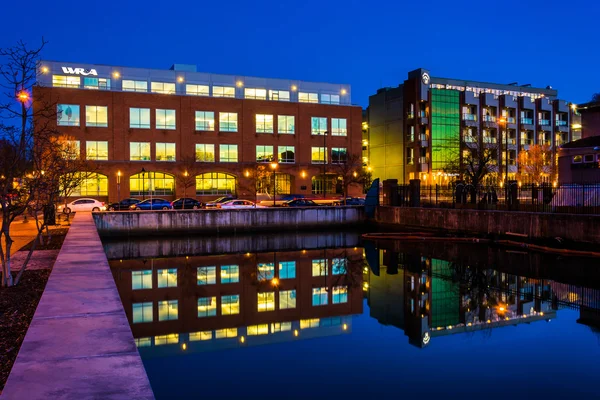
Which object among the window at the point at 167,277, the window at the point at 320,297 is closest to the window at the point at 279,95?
the window at the point at 167,277

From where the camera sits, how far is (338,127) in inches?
3056

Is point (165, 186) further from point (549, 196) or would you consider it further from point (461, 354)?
point (461, 354)

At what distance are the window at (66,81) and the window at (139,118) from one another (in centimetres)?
719

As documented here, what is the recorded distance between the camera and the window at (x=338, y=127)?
77.4 metres

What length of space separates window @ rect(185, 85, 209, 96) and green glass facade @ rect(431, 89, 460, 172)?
33.8 m

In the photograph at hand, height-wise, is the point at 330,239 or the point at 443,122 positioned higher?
the point at 443,122

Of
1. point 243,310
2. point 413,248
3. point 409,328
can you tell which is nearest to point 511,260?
point 413,248

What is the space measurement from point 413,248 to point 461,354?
19442 mm

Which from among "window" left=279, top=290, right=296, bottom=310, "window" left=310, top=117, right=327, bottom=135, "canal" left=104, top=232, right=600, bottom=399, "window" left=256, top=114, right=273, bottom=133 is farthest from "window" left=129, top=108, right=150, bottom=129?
"window" left=279, top=290, right=296, bottom=310

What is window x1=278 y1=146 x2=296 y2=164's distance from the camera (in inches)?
2913

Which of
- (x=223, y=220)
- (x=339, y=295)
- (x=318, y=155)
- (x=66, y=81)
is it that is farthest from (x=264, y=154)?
(x=339, y=295)

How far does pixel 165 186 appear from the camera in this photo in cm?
6731

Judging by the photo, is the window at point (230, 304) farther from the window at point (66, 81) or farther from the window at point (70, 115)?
the window at point (66, 81)

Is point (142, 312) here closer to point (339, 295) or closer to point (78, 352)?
point (339, 295)
